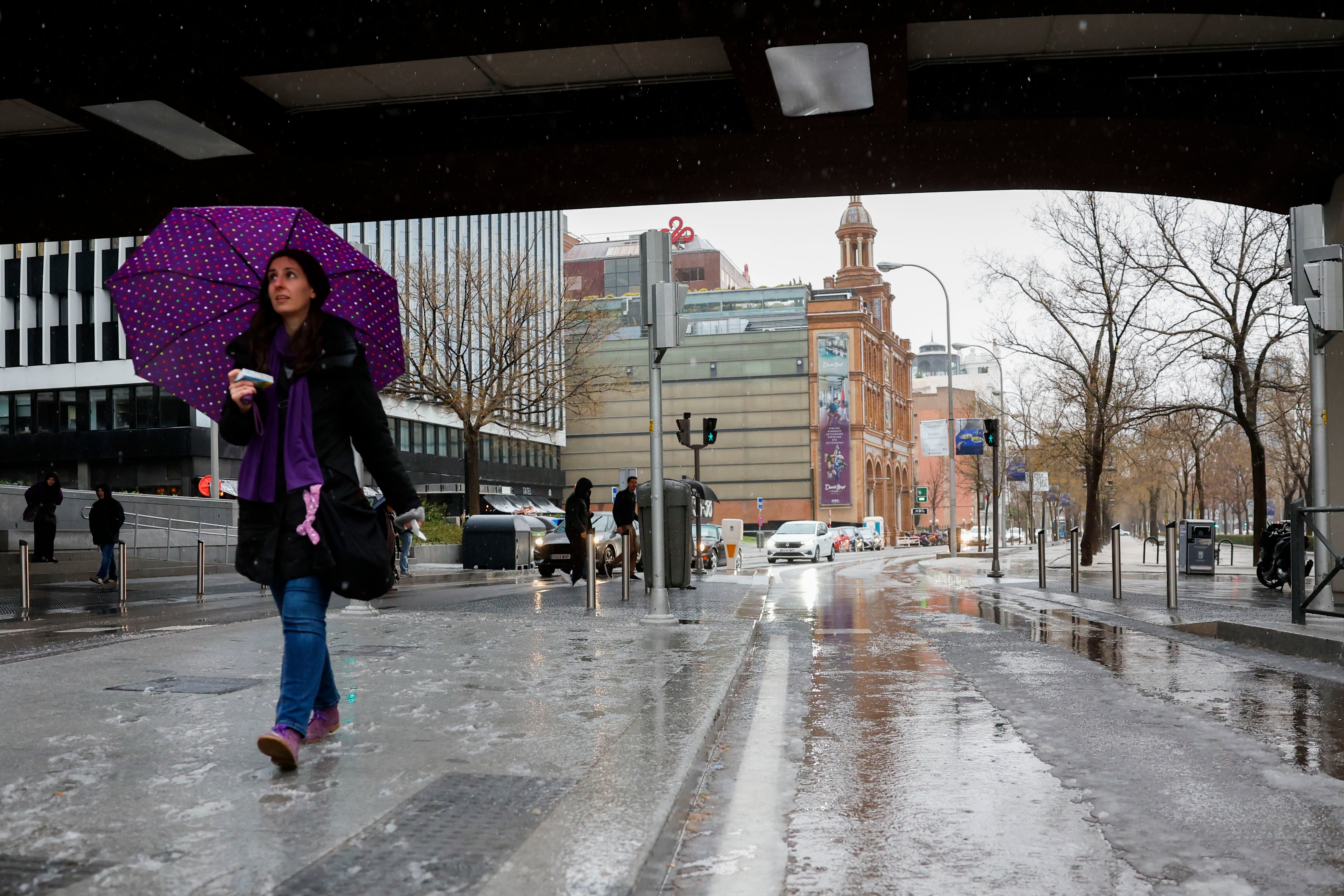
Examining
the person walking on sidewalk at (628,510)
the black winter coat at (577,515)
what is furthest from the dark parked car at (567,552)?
the person walking on sidewalk at (628,510)

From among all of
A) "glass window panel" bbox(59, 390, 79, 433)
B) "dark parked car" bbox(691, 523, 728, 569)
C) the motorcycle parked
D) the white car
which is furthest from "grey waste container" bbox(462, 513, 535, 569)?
"glass window panel" bbox(59, 390, 79, 433)

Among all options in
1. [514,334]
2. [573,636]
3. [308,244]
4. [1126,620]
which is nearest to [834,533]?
[514,334]

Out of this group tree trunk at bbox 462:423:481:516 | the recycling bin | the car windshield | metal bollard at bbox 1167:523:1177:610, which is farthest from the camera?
the car windshield

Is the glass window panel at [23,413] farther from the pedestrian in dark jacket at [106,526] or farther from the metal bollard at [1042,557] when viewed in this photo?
the metal bollard at [1042,557]

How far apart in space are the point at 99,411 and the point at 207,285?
51.0 m

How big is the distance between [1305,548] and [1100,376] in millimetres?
20747

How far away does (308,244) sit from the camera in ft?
15.6

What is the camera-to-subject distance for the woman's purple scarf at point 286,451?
14.3 feet

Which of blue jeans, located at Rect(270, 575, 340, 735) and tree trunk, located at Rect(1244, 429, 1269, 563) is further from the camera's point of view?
tree trunk, located at Rect(1244, 429, 1269, 563)

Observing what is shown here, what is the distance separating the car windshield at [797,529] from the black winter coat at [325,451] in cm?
4039

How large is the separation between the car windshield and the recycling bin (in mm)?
21309

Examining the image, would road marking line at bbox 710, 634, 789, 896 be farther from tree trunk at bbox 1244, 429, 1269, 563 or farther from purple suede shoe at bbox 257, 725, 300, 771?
tree trunk at bbox 1244, 429, 1269, 563

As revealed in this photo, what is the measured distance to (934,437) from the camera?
62.8 meters

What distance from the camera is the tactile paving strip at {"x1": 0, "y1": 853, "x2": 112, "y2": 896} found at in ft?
9.86
